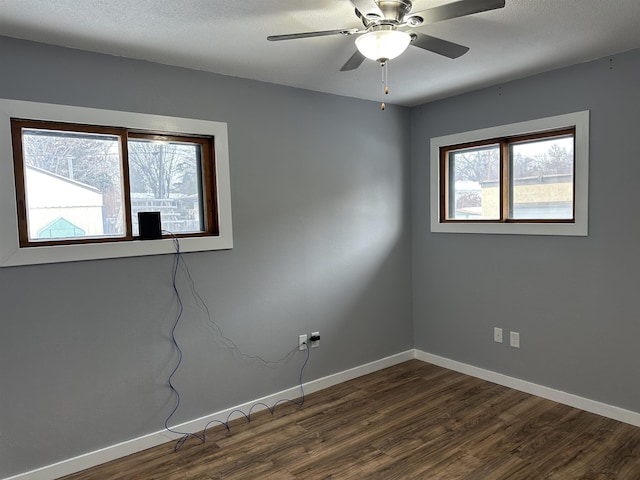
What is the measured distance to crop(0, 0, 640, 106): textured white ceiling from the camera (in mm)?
1998

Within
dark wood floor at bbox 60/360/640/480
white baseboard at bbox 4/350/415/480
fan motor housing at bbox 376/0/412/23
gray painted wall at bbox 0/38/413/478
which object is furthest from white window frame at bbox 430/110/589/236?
fan motor housing at bbox 376/0/412/23

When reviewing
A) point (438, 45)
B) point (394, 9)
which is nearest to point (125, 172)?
point (394, 9)

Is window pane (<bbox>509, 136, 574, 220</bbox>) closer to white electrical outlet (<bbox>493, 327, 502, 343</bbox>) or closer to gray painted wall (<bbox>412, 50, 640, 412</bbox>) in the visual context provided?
gray painted wall (<bbox>412, 50, 640, 412</bbox>)

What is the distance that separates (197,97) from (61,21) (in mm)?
904

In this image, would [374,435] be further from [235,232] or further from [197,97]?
[197,97]

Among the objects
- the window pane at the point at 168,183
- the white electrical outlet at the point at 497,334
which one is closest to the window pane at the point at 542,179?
the white electrical outlet at the point at 497,334

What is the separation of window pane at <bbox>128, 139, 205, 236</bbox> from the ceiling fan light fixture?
1.55 meters

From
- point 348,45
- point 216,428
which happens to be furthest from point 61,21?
point 216,428

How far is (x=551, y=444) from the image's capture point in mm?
2627

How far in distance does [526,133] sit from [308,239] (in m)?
1.88

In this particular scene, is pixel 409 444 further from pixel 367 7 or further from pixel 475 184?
pixel 367 7

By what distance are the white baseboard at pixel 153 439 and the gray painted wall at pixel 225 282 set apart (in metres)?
0.04

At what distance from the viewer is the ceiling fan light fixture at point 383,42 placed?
1.78 metres

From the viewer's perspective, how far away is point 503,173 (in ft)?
11.5
